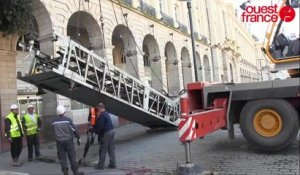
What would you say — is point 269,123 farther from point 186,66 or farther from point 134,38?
point 186,66

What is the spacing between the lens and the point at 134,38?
Result: 24.2 m

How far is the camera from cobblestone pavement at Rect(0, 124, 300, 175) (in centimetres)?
819

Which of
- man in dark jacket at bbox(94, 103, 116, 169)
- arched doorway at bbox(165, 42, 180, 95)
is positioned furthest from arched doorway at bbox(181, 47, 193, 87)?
man in dark jacket at bbox(94, 103, 116, 169)

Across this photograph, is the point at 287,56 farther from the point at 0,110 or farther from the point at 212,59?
the point at 212,59

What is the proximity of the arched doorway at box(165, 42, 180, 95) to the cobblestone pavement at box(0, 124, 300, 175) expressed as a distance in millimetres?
19090

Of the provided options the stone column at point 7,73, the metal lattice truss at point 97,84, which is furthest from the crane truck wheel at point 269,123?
the stone column at point 7,73

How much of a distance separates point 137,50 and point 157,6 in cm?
Result: 736

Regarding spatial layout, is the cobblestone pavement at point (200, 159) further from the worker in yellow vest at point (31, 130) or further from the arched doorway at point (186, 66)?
the arched doorway at point (186, 66)

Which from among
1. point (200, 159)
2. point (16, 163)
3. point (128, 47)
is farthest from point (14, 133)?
point (128, 47)

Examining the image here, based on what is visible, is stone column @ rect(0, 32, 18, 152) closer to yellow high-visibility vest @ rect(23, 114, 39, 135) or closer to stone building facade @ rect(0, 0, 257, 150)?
stone building facade @ rect(0, 0, 257, 150)

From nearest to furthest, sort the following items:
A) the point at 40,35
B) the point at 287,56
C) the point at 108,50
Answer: the point at 287,56 < the point at 40,35 < the point at 108,50

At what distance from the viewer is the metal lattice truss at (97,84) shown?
431 inches

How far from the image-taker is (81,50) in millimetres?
12156

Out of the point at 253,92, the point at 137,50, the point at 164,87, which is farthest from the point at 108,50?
the point at 253,92
